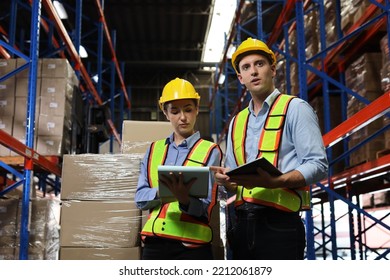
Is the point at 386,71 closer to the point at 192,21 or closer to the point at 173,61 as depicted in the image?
the point at 192,21

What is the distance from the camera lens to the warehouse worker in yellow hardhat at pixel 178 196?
7.92ft

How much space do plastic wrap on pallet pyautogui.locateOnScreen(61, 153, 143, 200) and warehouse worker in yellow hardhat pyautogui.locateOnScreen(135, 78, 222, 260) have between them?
4.82 feet

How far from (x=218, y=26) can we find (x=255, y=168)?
13.5 m

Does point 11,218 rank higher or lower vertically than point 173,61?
lower

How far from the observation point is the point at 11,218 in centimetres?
583

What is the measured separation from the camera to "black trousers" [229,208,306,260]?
2086 millimetres

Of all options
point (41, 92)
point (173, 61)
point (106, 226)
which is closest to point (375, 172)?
point (106, 226)

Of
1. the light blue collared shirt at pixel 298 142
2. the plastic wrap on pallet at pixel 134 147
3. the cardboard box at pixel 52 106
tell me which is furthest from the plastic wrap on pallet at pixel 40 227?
the light blue collared shirt at pixel 298 142

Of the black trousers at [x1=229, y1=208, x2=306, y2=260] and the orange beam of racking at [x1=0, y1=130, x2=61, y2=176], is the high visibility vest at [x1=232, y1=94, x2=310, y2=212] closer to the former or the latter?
the black trousers at [x1=229, y1=208, x2=306, y2=260]

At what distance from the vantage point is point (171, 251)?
2.42 metres

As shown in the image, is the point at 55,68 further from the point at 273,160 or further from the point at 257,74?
the point at 273,160

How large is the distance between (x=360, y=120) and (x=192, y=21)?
1344 cm

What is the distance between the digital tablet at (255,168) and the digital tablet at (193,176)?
168mm

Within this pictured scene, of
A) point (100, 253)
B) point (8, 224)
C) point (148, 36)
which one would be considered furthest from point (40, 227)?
point (148, 36)
